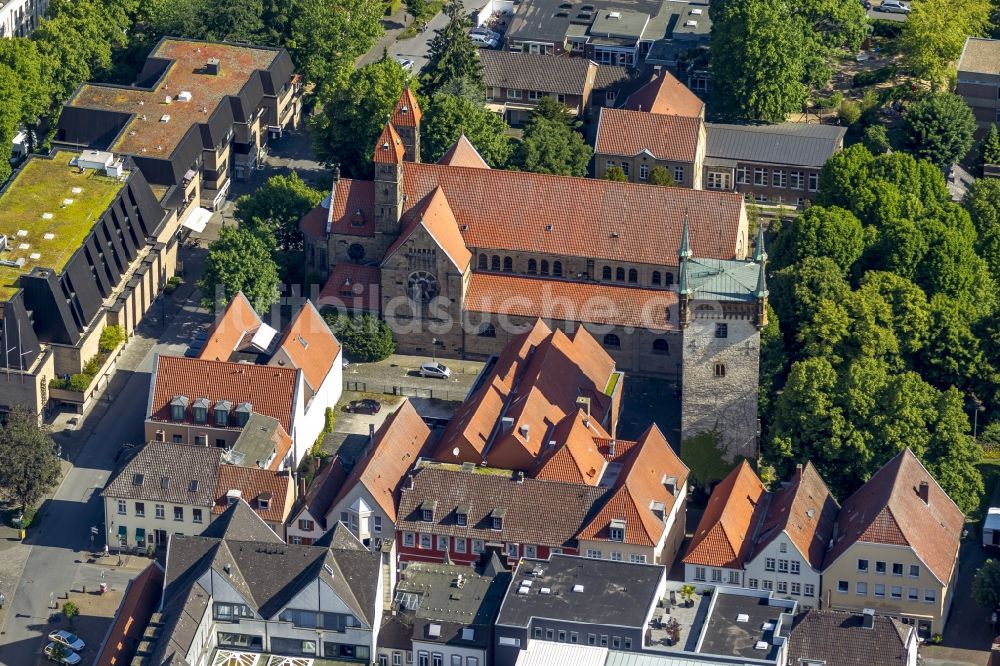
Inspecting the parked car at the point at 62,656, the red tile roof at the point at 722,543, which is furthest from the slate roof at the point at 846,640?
the parked car at the point at 62,656

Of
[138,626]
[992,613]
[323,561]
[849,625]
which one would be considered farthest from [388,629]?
[992,613]

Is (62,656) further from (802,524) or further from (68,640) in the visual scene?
(802,524)

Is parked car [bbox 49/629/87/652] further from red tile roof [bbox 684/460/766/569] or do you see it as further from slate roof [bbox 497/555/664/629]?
red tile roof [bbox 684/460/766/569]

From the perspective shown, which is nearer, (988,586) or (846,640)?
(846,640)

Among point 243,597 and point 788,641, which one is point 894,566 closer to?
point 788,641

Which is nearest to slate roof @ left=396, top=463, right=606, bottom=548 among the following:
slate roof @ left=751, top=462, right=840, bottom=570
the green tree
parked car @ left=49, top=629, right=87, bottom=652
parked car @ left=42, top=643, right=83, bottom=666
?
slate roof @ left=751, top=462, right=840, bottom=570

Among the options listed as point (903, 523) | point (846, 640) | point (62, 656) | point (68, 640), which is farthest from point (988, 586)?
point (62, 656)
